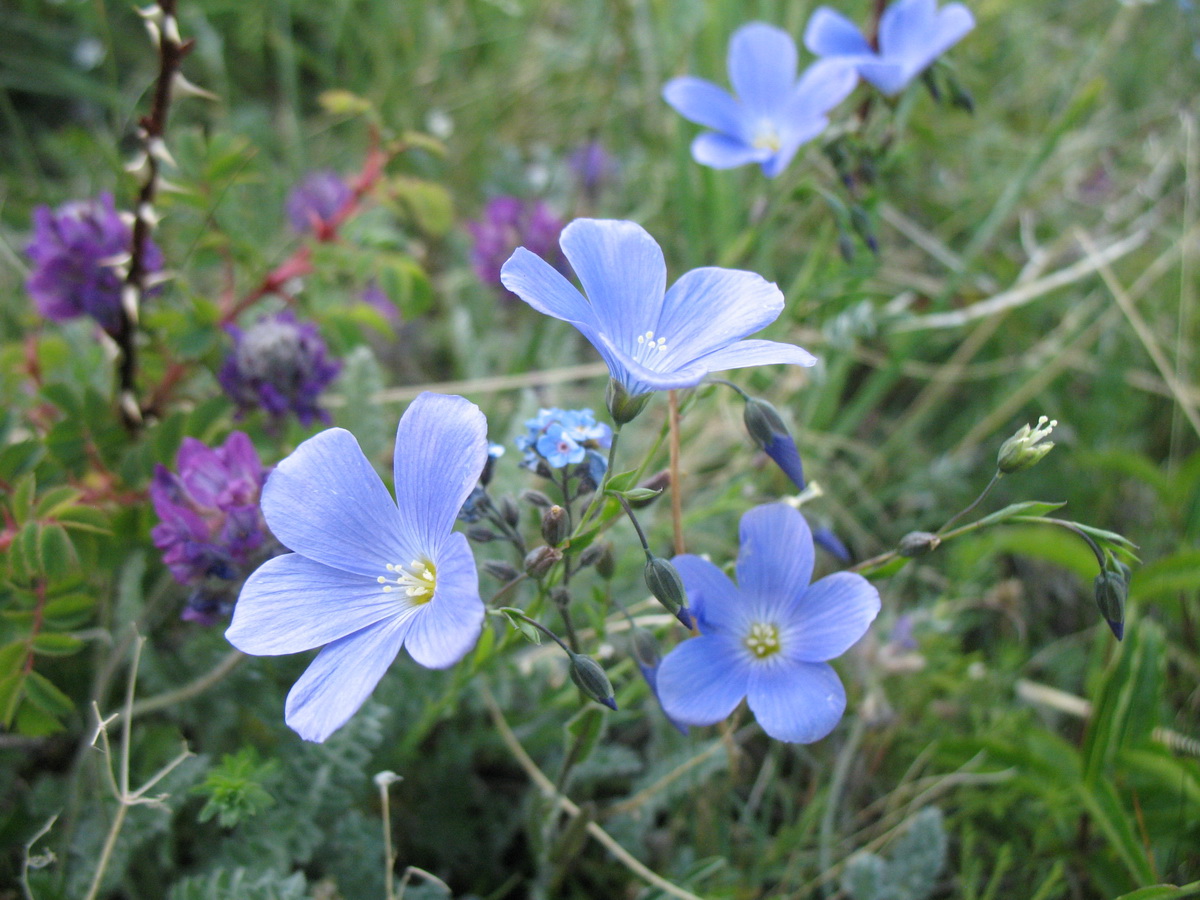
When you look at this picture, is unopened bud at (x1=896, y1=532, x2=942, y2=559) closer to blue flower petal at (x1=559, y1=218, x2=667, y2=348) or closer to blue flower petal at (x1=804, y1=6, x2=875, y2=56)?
blue flower petal at (x1=559, y1=218, x2=667, y2=348)

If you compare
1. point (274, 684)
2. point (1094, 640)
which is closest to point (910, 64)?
point (1094, 640)

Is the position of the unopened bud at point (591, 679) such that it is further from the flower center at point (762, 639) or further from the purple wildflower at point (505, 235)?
the purple wildflower at point (505, 235)

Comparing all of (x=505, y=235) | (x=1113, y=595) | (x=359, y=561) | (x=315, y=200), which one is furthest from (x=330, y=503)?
(x=315, y=200)

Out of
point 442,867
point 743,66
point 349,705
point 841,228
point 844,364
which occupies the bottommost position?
point 442,867

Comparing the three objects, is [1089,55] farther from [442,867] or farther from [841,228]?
[442,867]

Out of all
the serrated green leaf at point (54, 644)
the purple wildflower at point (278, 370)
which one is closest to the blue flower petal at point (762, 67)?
the purple wildflower at point (278, 370)

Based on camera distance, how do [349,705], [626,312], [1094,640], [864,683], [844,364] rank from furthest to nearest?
[844,364]
[1094,640]
[864,683]
[626,312]
[349,705]
